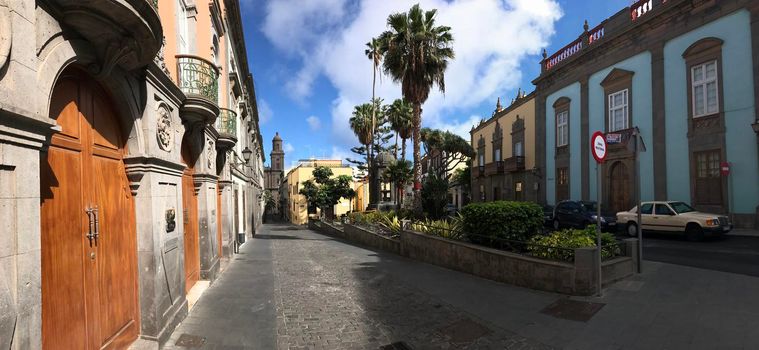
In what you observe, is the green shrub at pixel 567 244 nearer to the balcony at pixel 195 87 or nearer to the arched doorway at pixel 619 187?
the balcony at pixel 195 87

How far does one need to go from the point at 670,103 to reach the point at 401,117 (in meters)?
19.0

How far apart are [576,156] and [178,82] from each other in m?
24.1

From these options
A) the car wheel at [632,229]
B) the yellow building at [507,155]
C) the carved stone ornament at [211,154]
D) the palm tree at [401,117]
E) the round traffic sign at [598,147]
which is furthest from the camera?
the palm tree at [401,117]

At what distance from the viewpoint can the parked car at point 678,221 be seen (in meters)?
12.3

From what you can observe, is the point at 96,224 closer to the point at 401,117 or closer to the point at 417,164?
the point at 417,164

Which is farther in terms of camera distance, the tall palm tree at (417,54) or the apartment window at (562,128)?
the apartment window at (562,128)

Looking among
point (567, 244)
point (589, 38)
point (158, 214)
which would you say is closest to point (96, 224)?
point (158, 214)

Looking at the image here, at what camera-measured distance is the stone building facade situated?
267 cm

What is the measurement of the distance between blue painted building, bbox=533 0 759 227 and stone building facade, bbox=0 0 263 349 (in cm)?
1225

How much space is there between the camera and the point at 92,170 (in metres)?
4.13

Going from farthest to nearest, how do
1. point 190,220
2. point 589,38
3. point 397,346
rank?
point 589,38 → point 190,220 → point 397,346

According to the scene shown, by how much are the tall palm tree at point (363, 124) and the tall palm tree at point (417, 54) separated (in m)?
17.8

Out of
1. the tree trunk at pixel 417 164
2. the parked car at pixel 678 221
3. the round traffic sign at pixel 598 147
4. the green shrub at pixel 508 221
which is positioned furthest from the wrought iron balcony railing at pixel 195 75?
the parked car at pixel 678 221

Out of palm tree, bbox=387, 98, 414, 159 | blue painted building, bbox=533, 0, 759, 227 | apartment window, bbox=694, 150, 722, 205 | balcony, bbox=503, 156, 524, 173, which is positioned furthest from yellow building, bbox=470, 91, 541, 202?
apartment window, bbox=694, 150, 722, 205
